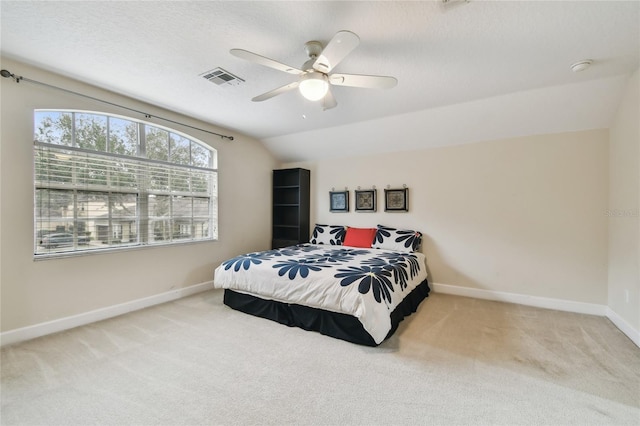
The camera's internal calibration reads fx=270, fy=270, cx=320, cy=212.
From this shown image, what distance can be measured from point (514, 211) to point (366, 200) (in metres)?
2.10

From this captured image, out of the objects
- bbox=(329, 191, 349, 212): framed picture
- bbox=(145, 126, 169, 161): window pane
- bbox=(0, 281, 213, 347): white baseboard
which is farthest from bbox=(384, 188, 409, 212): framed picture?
bbox=(145, 126, 169, 161): window pane

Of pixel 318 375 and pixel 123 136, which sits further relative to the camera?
pixel 123 136

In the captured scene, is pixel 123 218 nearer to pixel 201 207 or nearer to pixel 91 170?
pixel 91 170

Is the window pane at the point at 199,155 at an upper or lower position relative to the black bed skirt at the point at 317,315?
upper

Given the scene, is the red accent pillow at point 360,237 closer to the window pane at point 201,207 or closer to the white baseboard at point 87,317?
the window pane at point 201,207

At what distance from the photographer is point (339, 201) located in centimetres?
494

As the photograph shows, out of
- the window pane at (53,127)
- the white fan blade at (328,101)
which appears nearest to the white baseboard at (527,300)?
the white fan blade at (328,101)

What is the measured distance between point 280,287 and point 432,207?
2.64 metres

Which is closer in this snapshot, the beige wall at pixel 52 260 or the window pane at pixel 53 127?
the beige wall at pixel 52 260

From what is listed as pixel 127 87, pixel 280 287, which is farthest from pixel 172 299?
pixel 127 87

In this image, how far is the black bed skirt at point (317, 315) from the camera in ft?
8.17

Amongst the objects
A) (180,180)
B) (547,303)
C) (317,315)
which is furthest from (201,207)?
(547,303)

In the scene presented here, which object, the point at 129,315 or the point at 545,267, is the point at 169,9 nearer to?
the point at 129,315

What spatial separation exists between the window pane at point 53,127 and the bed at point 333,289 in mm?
2136
